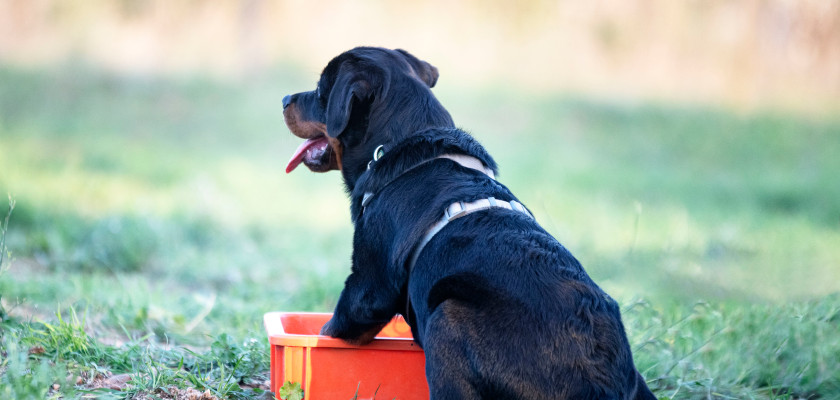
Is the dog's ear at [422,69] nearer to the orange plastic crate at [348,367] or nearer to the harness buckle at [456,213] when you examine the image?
the harness buckle at [456,213]

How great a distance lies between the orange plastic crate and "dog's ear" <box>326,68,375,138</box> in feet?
2.54

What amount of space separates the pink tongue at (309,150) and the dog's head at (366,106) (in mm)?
39

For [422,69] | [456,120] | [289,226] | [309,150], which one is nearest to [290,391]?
[309,150]

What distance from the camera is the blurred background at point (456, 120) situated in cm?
639

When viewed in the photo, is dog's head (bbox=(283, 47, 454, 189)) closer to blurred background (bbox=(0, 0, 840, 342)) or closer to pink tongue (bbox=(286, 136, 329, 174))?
pink tongue (bbox=(286, 136, 329, 174))

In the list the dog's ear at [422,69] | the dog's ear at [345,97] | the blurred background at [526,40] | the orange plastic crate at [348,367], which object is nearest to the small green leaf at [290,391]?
the orange plastic crate at [348,367]

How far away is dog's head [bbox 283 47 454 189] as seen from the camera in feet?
9.68

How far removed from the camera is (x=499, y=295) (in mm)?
2334

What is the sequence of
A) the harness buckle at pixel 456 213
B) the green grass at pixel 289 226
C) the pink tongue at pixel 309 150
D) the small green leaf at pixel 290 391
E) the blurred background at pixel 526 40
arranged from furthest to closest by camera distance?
the blurred background at pixel 526 40, the green grass at pixel 289 226, the pink tongue at pixel 309 150, the small green leaf at pixel 290 391, the harness buckle at pixel 456 213

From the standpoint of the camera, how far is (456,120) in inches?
521

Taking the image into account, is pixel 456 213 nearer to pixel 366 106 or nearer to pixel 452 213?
pixel 452 213

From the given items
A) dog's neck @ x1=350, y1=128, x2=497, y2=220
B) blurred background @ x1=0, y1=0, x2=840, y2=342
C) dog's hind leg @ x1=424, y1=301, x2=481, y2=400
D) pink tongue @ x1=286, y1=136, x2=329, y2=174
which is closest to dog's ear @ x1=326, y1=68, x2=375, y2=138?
dog's neck @ x1=350, y1=128, x2=497, y2=220

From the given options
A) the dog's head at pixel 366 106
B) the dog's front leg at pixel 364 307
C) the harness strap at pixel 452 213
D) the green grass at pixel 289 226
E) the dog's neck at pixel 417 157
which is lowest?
the green grass at pixel 289 226

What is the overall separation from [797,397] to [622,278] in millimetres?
1897
